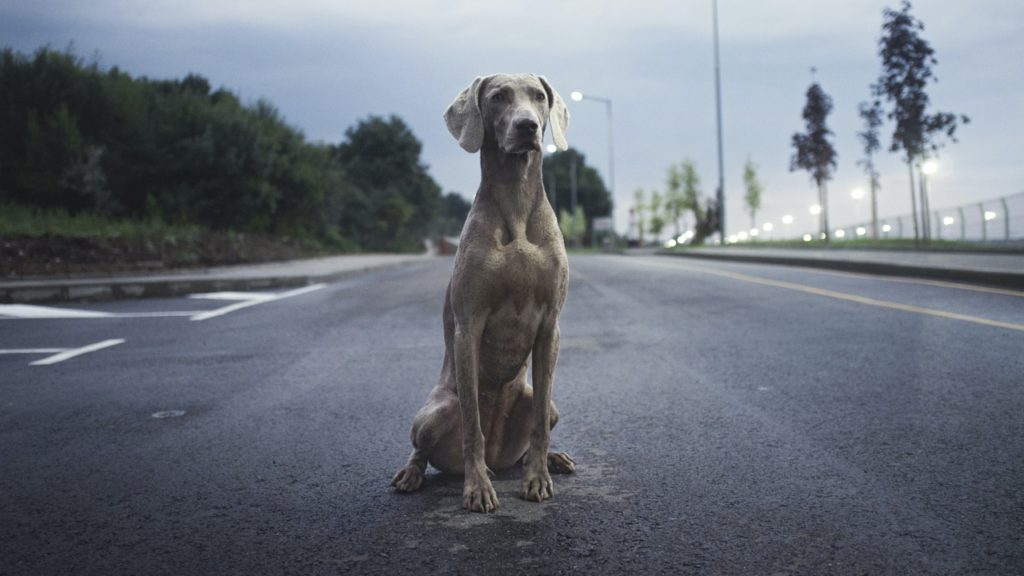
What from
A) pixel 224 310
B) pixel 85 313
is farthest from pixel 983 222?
pixel 85 313

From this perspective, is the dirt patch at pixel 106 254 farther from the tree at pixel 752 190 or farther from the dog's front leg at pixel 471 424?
the tree at pixel 752 190

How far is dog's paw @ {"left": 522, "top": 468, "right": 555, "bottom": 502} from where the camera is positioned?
312 cm

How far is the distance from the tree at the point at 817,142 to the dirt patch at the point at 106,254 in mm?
34622

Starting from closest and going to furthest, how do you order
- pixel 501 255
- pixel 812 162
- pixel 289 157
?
pixel 501 255
pixel 289 157
pixel 812 162

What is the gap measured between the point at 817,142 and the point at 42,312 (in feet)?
141

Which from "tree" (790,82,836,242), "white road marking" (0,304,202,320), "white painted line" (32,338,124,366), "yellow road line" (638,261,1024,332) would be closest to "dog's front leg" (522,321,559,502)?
Result: "white painted line" (32,338,124,366)

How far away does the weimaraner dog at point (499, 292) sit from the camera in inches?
120

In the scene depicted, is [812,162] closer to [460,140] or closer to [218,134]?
[218,134]

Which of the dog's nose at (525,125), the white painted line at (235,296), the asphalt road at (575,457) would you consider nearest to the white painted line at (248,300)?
the white painted line at (235,296)

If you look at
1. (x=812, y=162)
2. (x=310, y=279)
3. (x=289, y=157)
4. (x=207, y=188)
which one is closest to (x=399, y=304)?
(x=310, y=279)

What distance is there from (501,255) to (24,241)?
1639 centimetres

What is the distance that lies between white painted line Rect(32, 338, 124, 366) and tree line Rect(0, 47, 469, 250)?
15804 mm

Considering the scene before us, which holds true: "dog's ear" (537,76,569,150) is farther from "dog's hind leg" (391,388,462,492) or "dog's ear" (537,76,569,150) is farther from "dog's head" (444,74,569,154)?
"dog's hind leg" (391,388,462,492)

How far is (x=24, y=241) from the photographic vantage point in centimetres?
1606
